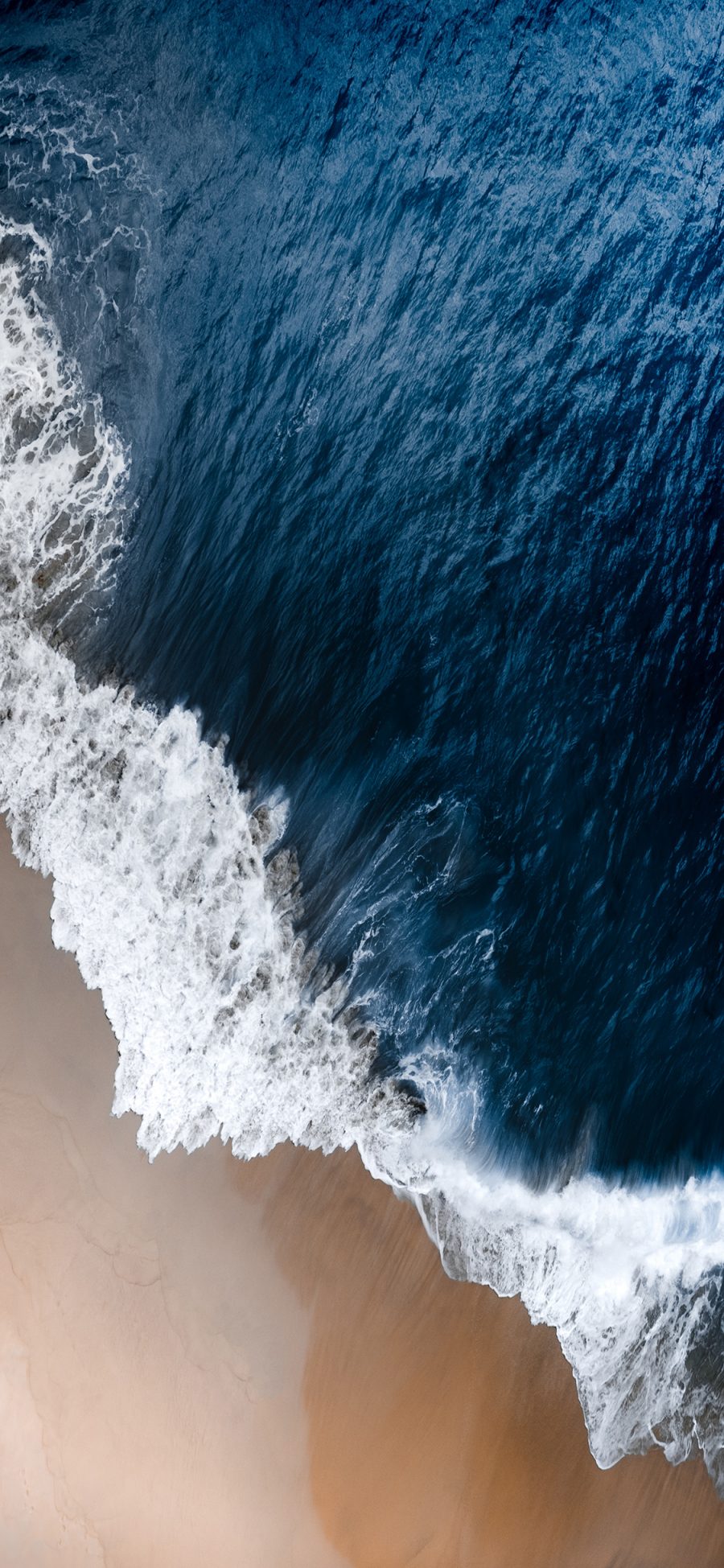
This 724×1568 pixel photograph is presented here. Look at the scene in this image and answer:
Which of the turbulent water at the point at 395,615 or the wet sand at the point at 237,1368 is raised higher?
the turbulent water at the point at 395,615

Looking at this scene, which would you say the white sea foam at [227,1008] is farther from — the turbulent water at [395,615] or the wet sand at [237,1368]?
the wet sand at [237,1368]

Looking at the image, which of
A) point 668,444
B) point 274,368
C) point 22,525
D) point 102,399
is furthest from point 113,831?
point 668,444

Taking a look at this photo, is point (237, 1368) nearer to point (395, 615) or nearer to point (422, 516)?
point (395, 615)

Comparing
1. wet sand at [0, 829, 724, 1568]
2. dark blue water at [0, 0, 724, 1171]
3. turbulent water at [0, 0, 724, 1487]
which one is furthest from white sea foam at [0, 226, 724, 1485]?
dark blue water at [0, 0, 724, 1171]

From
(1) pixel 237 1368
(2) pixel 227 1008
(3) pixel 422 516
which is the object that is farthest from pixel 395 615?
(1) pixel 237 1368

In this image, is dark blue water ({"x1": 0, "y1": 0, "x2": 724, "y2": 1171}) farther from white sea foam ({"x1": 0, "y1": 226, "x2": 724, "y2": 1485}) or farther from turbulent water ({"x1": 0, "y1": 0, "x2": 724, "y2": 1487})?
white sea foam ({"x1": 0, "y1": 226, "x2": 724, "y2": 1485})

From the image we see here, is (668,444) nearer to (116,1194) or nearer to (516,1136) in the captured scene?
(516,1136)

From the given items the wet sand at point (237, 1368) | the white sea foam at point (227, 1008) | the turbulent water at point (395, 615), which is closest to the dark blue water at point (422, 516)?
the turbulent water at point (395, 615)
